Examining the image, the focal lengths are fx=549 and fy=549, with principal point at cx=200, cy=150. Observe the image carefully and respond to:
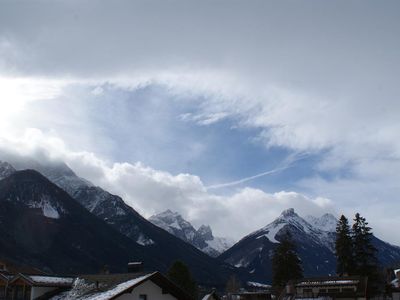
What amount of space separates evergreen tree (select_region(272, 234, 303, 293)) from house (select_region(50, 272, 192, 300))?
53515mm

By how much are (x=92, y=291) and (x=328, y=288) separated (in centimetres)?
4659

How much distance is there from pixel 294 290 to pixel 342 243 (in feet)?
35.9

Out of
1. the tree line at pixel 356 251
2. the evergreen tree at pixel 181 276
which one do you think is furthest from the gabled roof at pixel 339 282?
the evergreen tree at pixel 181 276

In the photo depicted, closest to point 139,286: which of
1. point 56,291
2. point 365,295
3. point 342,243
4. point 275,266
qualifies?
point 56,291

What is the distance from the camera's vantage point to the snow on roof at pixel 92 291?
3781 cm

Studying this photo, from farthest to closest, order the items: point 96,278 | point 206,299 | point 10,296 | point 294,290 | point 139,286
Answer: point 294,290, point 206,299, point 10,296, point 96,278, point 139,286

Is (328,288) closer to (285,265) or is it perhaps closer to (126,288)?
(285,265)

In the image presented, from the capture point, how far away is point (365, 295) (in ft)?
243

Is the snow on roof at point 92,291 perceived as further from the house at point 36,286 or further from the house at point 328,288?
the house at point 328,288

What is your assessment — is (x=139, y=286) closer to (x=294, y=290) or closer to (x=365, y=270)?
(x=294, y=290)

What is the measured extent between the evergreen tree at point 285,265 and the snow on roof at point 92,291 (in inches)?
2171

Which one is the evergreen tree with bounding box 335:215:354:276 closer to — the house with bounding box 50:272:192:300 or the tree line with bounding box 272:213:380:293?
the tree line with bounding box 272:213:380:293

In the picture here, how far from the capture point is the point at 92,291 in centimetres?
4034

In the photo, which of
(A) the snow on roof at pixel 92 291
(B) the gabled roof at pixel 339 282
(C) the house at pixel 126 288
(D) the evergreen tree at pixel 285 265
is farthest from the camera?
(D) the evergreen tree at pixel 285 265
